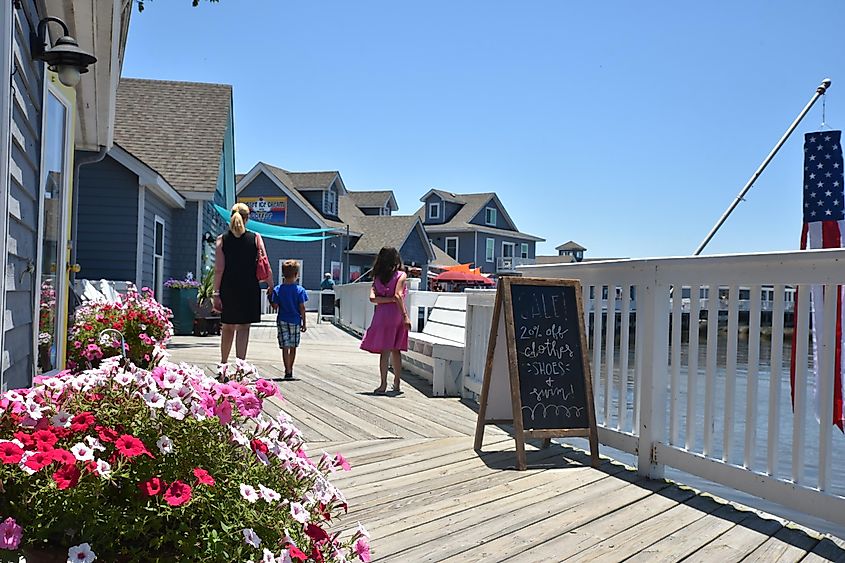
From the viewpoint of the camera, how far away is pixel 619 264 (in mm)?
4418

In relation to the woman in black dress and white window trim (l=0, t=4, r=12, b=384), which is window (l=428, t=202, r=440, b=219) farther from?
white window trim (l=0, t=4, r=12, b=384)

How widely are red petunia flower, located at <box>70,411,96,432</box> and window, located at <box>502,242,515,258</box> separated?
43836 mm

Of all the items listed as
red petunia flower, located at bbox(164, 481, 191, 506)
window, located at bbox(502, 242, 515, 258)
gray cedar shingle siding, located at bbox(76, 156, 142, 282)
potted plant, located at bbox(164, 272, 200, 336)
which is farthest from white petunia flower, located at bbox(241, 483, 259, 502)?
window, located at bbox(502, 242, 515, 258)

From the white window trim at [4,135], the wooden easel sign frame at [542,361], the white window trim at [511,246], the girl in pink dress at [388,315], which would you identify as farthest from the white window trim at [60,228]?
the white window trim at [511,246]

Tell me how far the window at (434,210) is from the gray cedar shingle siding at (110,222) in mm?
32135

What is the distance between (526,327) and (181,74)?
19.7 meters

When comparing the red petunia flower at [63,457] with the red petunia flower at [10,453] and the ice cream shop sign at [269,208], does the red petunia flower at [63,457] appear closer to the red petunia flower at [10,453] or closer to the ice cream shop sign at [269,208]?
the red petunia flower at [10,453]

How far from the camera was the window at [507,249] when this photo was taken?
1781 inches

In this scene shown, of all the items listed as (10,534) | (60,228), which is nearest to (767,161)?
(60,228)

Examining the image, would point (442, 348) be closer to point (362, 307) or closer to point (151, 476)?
point (151, 476)

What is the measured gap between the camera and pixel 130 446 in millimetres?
1429

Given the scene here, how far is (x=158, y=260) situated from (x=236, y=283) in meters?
8.76

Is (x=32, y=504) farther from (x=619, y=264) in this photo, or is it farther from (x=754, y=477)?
(x=619, y=264)

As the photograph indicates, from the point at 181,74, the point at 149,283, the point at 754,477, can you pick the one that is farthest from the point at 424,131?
the point at 754,477
